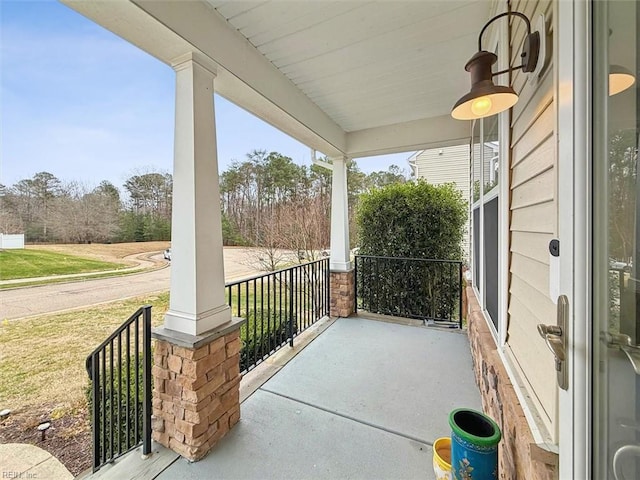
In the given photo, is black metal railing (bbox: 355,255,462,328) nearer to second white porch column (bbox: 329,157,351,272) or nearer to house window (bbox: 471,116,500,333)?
second white porch column (bbox: 329,157,351,272)

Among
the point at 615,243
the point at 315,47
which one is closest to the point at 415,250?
the point at 315,47

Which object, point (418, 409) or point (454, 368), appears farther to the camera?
point (454, 368)

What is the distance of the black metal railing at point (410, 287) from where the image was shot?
425 centimetres

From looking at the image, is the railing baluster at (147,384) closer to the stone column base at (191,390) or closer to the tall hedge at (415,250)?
the stone column base at (191,390)

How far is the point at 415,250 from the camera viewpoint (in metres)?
4.46

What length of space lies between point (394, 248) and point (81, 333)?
13.4 feet

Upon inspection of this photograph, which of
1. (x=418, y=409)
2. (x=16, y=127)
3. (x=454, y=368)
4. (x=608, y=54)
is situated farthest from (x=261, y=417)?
(x=16, y=127)

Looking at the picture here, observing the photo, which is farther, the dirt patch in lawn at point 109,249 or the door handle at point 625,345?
the dirt patch in lawn at point 109,249

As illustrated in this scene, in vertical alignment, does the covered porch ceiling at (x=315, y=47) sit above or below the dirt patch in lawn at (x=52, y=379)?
above

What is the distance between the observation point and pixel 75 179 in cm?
236

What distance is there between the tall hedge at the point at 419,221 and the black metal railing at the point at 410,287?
0.21 m

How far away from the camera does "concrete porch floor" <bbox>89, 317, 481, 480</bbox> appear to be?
1609mm

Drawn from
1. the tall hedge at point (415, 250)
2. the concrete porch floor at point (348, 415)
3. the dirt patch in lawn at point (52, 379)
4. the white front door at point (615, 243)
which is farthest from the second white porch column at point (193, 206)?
the tall hedge at point (415, 250)

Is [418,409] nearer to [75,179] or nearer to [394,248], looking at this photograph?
[394,248]
